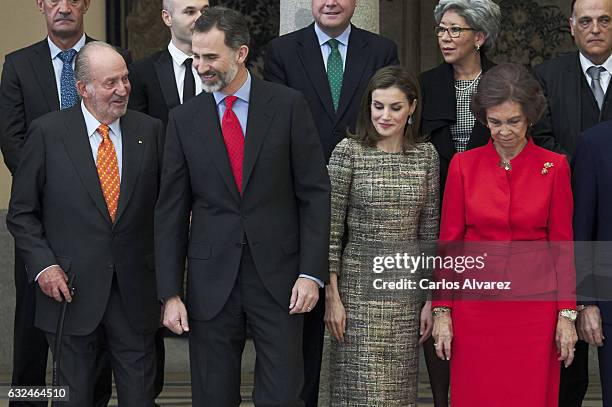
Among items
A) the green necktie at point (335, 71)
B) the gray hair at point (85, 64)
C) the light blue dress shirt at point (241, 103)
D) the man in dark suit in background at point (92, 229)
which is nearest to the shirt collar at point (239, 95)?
the light blue dress shirt at point (241, 103)

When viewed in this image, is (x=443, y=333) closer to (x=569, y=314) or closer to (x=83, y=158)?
(x=569, y=314)

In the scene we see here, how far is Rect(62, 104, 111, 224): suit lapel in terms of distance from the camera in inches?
219

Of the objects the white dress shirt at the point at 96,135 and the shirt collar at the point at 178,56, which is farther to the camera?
the shirt collar at the point at 178,56

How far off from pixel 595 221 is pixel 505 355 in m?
0.65

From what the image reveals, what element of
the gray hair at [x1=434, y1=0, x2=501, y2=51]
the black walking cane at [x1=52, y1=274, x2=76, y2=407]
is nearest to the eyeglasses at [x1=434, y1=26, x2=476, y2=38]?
the gray hair at [x1=434, y1=0, x2=501, y2=51]

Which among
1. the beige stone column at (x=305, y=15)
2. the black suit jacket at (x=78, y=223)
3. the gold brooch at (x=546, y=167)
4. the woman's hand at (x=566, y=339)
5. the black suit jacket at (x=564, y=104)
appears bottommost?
the woman's hand at (x=566, y=339)

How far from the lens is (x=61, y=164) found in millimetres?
5590

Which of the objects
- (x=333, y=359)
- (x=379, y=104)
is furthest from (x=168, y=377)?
(x=379, y=104)

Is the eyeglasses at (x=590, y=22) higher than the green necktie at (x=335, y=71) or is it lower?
higher

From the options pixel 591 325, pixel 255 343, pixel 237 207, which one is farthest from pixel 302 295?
pixel 591 325

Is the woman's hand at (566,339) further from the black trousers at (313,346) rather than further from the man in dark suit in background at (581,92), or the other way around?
the black trousers at (313,346)

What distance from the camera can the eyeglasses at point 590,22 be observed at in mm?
6156

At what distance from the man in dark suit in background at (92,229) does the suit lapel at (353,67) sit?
104cm

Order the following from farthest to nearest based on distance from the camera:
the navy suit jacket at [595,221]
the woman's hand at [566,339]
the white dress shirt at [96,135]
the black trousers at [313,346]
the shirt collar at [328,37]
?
the shirt collar at [328,37]
the black trousers at [313,346]
the white dress shirt at [96,135]
the navy suit jacket at [595,221]
the woman's hand at [566,339]
